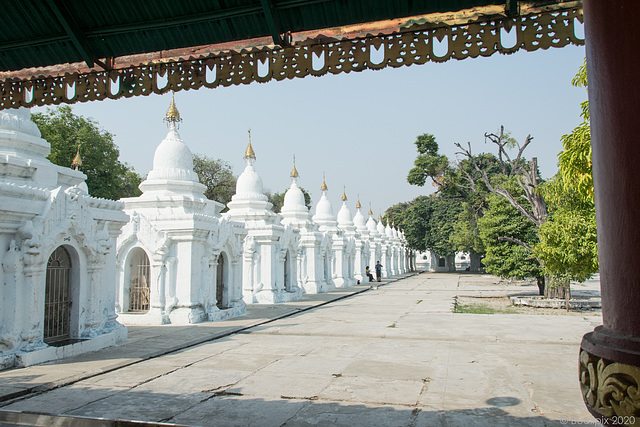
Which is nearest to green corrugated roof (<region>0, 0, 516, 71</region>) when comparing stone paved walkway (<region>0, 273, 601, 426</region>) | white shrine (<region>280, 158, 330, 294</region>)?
stone paved walkway (<region>0, 273, 601, 426</region>)

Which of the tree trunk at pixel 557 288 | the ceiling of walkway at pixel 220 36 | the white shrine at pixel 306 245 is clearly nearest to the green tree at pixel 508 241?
the tree trunk at pixel 557 288

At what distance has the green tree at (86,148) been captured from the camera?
3423 centimetres

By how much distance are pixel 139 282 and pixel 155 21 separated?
454 inches

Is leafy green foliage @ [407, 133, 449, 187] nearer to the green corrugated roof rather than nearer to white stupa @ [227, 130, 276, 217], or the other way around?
white stupa @ [227, 130, 276, 217]

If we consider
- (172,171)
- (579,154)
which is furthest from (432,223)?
(579,154)

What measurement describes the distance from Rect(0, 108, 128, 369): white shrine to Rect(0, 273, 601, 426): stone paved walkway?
0.51m

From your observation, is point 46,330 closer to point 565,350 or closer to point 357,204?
point 565,350

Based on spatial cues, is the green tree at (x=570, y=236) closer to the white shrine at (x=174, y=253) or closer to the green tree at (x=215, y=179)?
the white shrine at (x=174, y=253)

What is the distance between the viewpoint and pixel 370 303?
20.6 m

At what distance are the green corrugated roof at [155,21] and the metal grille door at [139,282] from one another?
10.5m

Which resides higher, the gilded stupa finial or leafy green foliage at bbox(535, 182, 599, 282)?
the gilded stupa finial

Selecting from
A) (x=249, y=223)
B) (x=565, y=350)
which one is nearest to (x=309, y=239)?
(x=249, y=223)

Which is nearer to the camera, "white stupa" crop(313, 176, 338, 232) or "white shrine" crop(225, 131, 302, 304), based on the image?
"white shrine" crop(225, 131, 302, 304)

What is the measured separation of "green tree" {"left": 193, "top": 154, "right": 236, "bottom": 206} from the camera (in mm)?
50062
